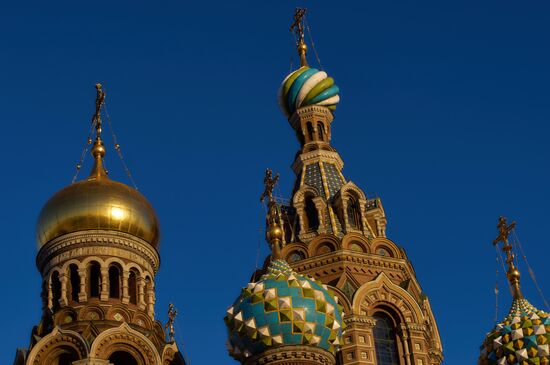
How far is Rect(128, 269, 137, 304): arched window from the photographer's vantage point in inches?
888

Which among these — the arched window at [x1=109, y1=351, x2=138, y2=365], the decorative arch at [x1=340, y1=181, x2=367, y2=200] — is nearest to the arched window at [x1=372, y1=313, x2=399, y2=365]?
the decorative arch at [x1=340, y1=181, x2=367, y2=200]

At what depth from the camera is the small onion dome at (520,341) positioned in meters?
21.9

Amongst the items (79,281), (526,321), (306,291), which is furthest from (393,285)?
(79,281)

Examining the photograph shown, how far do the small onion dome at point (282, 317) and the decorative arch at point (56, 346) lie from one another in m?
2.63

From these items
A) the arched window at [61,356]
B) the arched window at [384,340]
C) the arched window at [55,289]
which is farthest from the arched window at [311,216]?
the arched window at [61,356]

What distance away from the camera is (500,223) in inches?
993

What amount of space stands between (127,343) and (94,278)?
1925mm

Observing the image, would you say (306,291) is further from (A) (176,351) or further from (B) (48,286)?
(B) (48,286)

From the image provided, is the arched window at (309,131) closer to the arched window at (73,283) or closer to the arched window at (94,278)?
the arched window at (94,278)

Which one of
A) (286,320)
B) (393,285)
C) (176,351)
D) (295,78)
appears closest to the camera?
(286,320)

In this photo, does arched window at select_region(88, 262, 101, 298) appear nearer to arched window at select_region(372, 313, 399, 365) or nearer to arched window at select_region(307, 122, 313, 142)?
arched window at select_region(372, 313, 399, 365)

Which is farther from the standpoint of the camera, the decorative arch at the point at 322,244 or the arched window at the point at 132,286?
the decorative arch at the point at 322,244

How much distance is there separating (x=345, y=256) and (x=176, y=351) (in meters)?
3.98

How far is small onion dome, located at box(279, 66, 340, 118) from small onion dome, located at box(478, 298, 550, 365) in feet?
23.7
